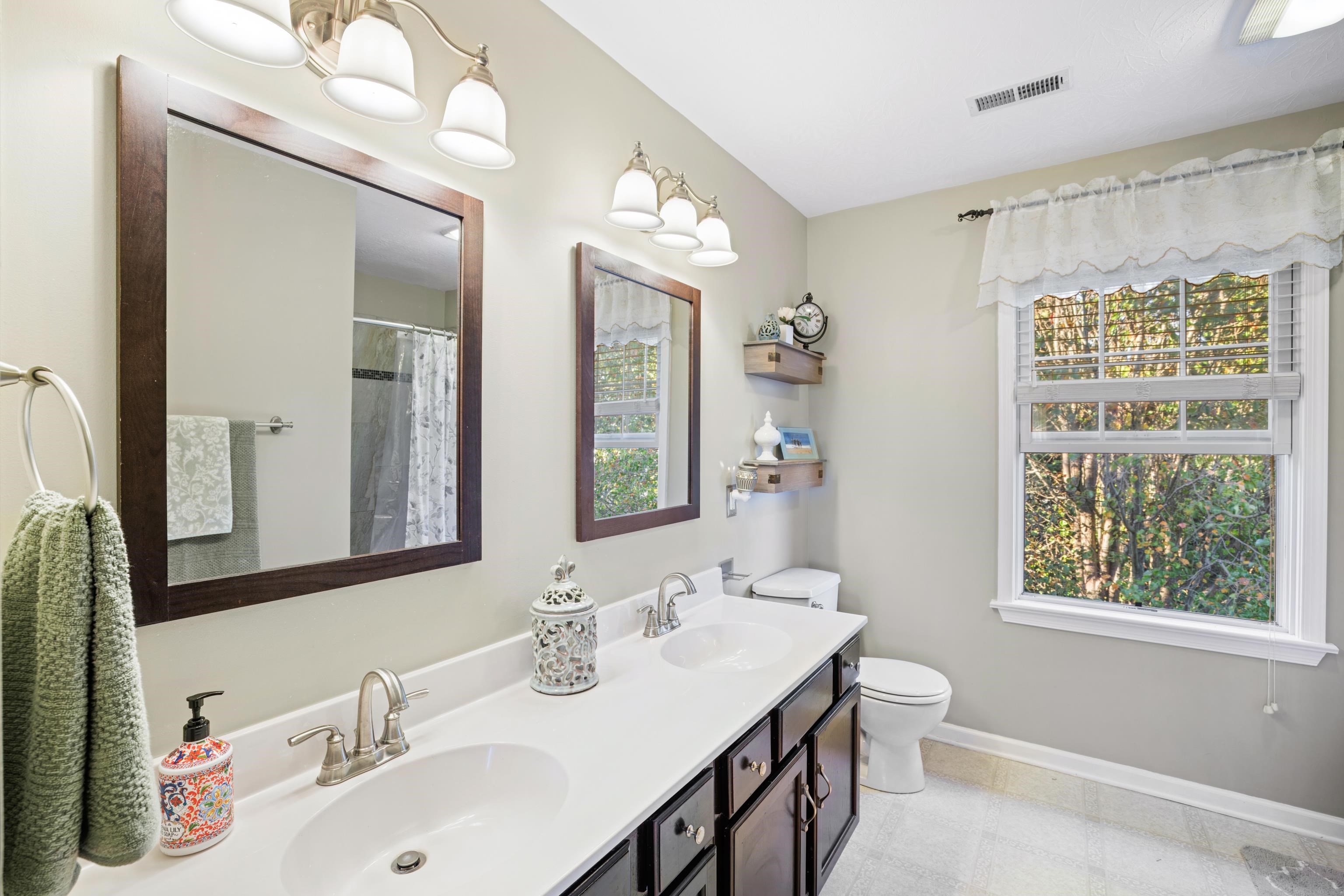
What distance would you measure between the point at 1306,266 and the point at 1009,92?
46.7 inches

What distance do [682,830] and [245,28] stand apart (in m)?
1.45

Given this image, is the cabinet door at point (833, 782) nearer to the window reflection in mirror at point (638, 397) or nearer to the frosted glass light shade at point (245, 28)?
the window reflection in mirror at point (638, 397)

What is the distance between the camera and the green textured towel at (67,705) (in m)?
0.55

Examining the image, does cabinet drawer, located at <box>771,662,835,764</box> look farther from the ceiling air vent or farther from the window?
the ceiling air vent

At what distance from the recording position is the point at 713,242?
1.87 meters

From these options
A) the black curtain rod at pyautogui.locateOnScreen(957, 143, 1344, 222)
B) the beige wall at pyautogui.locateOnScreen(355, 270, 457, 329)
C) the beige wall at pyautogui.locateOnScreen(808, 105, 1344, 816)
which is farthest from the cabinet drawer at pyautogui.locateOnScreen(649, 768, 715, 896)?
the black curtain rod at pyautogui.locateOnScreen(957, 143, 1344, 222)

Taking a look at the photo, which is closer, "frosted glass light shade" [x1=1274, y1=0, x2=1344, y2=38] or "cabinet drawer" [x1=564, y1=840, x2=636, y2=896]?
"cabinet drawer" [x1=564, y1=840, x2=636, y2=896]

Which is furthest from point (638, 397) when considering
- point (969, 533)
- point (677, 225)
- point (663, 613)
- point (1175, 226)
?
A: point (1175, 226)

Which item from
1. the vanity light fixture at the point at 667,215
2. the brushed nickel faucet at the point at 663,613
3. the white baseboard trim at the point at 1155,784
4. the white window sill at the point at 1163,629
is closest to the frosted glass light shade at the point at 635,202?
the vanity light fixture at the point at 667,215

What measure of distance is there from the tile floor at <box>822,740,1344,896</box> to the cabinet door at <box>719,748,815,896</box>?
48 centimetres

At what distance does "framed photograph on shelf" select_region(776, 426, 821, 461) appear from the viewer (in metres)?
2.74

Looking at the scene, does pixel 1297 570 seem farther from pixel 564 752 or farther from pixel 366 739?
pixel 366 739

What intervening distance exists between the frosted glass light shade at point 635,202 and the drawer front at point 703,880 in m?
1.41

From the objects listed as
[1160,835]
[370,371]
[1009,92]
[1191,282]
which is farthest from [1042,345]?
[370,371]
